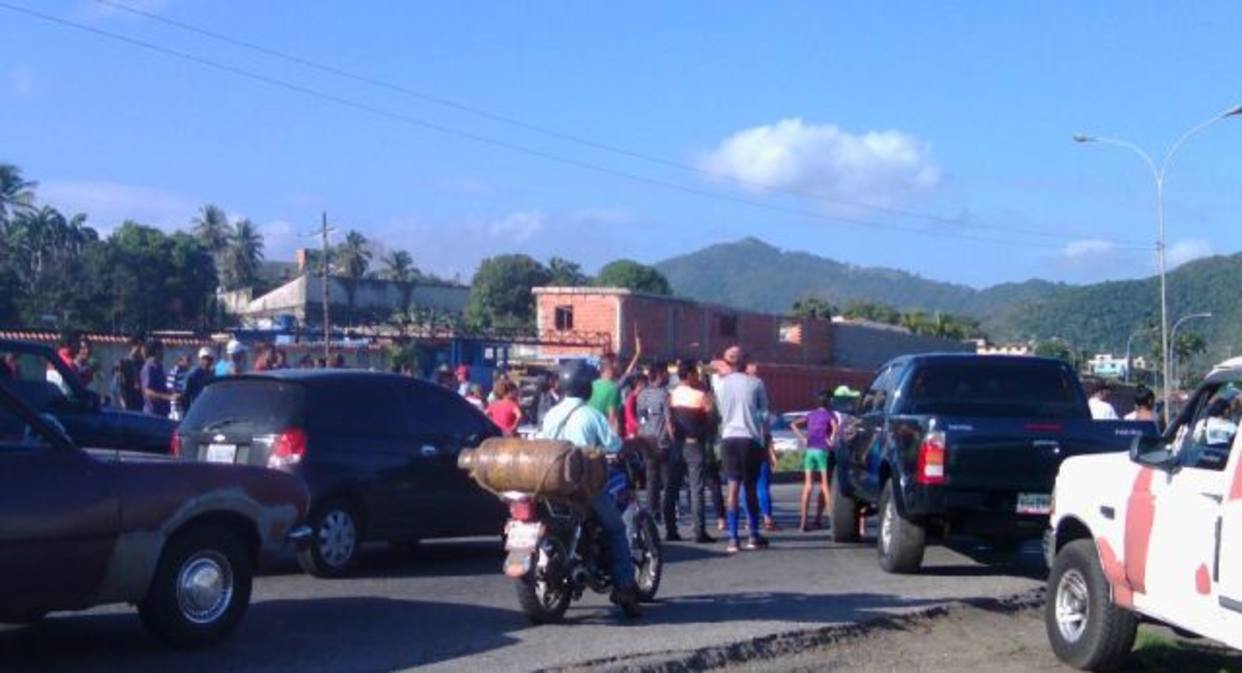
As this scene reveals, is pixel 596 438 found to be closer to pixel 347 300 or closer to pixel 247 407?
pixel 247 407

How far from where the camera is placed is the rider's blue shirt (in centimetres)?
1020

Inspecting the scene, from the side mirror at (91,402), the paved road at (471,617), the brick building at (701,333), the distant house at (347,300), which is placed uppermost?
the distant house at (347,300)

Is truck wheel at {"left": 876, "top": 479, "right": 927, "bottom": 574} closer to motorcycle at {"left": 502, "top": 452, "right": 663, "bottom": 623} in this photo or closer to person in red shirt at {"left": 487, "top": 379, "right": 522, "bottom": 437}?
motorcycle at {"left": 502, "top": 452, "right": 663, "bottom": 623}

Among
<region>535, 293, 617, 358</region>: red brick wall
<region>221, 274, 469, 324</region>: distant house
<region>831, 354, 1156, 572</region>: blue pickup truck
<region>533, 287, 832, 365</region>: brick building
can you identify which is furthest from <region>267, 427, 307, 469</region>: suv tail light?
<region>221, 274, 469, 324</region>: distant house

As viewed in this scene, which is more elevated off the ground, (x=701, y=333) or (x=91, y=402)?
(x=701, y=333)

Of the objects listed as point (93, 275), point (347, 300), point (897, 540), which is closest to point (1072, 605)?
point (897, 540)

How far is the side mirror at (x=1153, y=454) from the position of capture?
27.0 feet

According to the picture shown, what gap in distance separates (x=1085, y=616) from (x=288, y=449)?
231 inches

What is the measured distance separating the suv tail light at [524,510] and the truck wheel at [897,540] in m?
4.22

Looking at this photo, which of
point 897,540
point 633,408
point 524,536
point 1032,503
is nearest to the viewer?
point 524,536

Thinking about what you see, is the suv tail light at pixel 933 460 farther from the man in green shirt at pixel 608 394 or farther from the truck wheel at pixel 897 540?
the man in green shirt at pixel 608 394

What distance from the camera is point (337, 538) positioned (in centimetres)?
A: 1191

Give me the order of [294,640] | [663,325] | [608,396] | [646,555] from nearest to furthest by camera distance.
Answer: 1. [294,640]
2. [646,555]
3. [608,396]
4. [663,325]

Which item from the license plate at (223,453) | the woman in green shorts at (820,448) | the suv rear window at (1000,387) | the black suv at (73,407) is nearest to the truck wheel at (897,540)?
the suv rear window at (1000,387)
